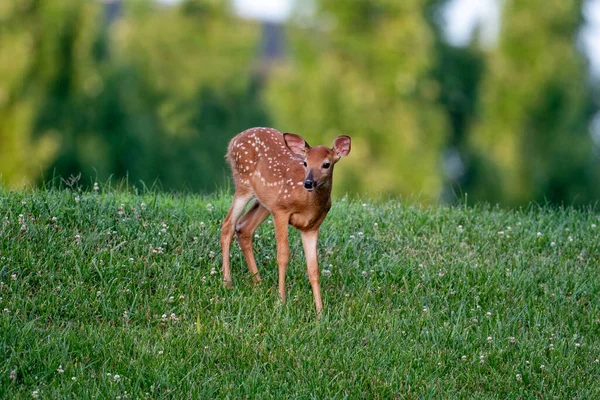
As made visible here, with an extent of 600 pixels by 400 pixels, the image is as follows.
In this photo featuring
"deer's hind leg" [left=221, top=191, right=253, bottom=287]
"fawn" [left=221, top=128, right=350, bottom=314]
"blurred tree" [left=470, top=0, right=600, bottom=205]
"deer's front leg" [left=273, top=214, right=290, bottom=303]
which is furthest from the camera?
"blurred tree" [left=470, top=0, right=600, bottom=205]

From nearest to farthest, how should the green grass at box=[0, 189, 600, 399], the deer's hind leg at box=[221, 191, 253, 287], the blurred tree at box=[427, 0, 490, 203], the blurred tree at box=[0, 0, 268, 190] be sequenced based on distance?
1. the green grass at box=[0, 189, 600, 399]
2. the deer's hind leg at box=[221, 191, 253, 287]
3. the blurred tree at box=[0, 0, 268, 190]
4. the blurred tree at box=[427, 0, 490, 203]

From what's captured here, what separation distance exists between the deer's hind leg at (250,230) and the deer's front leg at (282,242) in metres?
0.38

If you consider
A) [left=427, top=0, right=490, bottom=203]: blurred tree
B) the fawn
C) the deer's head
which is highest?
the deer's head

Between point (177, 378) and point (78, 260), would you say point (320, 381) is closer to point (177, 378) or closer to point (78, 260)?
point (177, 378)

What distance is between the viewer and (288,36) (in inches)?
819

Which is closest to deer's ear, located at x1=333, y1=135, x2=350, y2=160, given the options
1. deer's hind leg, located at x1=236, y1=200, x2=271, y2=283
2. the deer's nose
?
the deer's nose

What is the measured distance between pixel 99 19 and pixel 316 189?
40.9ft

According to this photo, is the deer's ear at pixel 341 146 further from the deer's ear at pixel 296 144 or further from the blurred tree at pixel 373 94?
the blurred tree at pixel 373 94

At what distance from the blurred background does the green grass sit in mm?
8786

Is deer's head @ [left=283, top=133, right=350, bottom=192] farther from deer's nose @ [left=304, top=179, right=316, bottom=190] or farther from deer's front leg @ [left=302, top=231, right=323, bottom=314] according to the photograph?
deer's front leg @ [left=302, top=231, right=323, bottom=314]

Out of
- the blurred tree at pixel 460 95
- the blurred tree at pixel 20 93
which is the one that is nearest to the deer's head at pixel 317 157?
the blurred tree at pixel 20 93

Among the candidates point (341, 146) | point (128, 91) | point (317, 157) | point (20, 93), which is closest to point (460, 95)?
point (128, 91)

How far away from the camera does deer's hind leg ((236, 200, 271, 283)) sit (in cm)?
779

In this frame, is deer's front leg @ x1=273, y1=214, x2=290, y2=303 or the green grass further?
deer's front leg @ x1=273, y1=214, x2=290, y2=303
